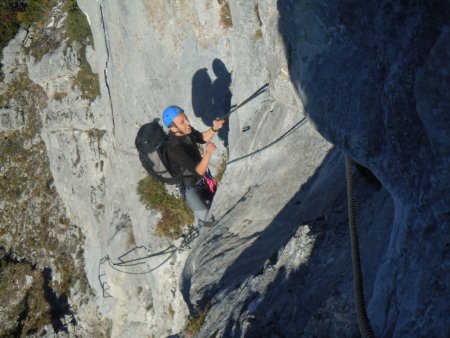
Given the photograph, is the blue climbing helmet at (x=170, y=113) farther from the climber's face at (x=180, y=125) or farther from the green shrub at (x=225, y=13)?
the green shrub at (x=225, y=13)

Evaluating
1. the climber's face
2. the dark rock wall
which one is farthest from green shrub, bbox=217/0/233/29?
the dark rock wall

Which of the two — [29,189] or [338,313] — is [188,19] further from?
[29,189]

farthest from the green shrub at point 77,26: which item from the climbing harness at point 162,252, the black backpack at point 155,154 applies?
the black backpack at point 155,154

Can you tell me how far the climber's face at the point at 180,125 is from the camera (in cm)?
1032

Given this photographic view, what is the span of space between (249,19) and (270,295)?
20.8 ft

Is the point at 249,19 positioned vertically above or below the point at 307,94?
above

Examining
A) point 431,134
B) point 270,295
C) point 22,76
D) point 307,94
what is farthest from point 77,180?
point 431,134

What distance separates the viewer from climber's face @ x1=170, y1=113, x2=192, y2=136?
33.9 feet

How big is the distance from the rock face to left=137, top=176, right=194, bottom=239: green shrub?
357 millimetres

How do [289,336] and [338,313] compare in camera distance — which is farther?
[289,336]

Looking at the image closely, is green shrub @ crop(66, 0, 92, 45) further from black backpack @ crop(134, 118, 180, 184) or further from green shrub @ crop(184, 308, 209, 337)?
green shrub @ crop(184, 308, 209, 337)

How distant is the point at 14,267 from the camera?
83.8ft

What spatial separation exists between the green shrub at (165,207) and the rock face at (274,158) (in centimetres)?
36

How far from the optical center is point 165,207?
1659 centimetres
